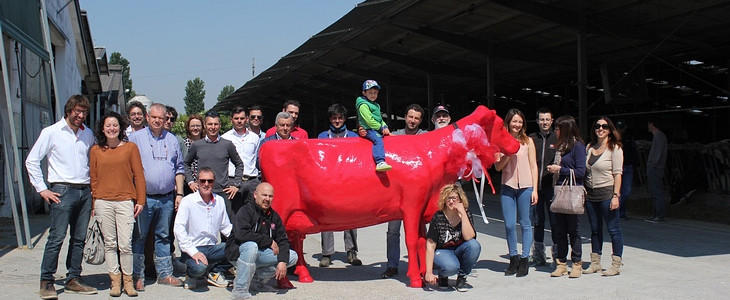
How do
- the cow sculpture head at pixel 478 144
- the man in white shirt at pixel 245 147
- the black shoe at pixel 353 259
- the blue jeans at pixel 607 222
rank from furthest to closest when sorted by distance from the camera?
the black shoe at pixel 353 259, the man in white shirt at pixel 245 147, the blue jeans at pixel 607 222, the cow sculpture head at pixel 478 144

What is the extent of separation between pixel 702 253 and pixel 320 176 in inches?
198

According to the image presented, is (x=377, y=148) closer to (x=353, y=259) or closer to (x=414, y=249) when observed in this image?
(x=414, y=249)

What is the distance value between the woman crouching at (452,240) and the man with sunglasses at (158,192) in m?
2.47

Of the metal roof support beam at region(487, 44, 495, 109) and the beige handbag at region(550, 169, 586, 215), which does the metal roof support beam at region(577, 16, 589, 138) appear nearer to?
the metal roof support beam at region(487, 44, 495, 109)

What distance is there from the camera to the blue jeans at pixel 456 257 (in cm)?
571

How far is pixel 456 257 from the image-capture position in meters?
5.77

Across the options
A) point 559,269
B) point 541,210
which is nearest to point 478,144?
point 541,210

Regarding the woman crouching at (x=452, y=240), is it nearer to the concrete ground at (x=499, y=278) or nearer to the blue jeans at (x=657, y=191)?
the concrete ground at (x=499, y=278)

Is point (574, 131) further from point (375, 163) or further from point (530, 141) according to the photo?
point (375, 163)

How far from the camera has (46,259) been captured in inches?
209

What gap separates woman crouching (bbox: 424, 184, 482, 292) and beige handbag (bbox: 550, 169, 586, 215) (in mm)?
1007

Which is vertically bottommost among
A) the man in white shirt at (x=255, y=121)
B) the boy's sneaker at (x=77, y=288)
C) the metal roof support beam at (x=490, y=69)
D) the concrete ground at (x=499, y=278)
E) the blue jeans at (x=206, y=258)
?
the concrete ground at (x=499, y=278)

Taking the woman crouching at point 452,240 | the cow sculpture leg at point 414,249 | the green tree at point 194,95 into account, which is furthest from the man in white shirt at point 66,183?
the green tree at point 194,95

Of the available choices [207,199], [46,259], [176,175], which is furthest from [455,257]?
[46,259]
